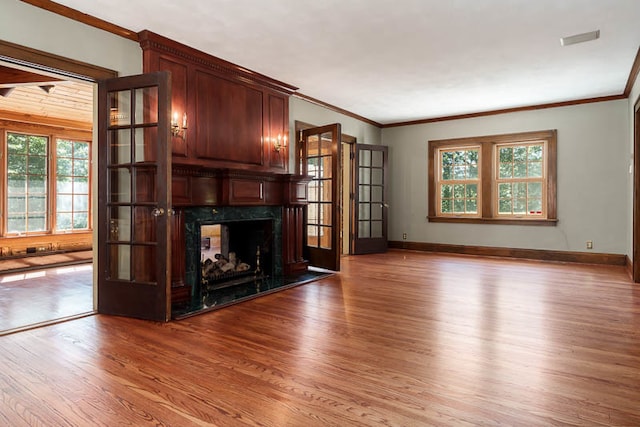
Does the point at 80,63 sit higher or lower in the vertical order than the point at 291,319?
higher

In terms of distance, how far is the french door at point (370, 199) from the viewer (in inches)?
303

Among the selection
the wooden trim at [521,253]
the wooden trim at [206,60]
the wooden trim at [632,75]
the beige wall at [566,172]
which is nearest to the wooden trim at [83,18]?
the wooden trim at [206,60]

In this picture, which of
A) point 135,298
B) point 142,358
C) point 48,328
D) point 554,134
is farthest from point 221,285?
point 554,134

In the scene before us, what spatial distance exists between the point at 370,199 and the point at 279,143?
3.01 meters

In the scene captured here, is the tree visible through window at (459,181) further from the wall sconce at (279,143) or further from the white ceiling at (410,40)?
the wall sconce at (279,143)

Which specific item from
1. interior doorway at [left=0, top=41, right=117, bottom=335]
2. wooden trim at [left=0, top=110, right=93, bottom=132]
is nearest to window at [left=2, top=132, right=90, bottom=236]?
interior doorway at [left=0, top=41, right=117, bottom=335]

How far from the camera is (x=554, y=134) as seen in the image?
22.1 feet

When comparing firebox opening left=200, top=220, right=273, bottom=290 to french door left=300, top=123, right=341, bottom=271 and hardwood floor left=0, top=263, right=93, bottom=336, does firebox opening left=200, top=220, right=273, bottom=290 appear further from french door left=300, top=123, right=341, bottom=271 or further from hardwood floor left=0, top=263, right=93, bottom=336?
hardwood floor left=0, top=263, right=93, bottom=336

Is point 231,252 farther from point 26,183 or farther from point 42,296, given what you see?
point 26,183

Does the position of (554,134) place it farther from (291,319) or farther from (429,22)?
(291,319)

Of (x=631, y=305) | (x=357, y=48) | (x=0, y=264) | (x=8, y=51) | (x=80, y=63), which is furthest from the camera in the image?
(x=0, y=264)

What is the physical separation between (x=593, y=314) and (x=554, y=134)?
13.5ft

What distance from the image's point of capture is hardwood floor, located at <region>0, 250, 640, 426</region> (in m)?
1.92

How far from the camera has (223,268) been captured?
4.86 metres
